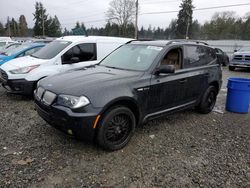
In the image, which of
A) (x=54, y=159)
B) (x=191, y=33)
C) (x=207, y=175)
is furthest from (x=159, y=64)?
(x=191, y=33)

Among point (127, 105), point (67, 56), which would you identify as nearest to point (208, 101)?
point (127, 105)

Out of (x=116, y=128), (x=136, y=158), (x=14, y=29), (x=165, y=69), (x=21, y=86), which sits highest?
(x=14, y=29)

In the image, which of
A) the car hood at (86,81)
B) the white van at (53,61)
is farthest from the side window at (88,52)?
the car hood at (86,81)

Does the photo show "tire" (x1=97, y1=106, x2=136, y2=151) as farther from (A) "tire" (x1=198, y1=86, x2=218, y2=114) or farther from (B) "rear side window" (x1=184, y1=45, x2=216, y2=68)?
(A) "tire" (x1=198, y1=86, x2=218, y2=114)

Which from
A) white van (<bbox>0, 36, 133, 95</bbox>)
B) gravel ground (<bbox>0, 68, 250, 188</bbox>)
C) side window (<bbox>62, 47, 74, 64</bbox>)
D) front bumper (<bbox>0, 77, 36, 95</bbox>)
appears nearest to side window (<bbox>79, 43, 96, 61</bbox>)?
white van (<bbox>0, 36, 133, 95</bbox>)

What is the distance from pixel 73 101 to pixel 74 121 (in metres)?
0.29

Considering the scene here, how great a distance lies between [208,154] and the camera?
3.53 metres

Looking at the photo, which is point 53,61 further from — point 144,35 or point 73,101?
point 144,35

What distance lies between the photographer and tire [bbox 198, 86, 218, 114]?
5.16 m

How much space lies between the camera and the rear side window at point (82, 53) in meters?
6.32

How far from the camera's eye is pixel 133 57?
426 cm

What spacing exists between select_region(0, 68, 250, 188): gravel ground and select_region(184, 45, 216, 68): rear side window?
134cm

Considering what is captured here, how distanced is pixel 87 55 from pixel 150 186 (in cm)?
493

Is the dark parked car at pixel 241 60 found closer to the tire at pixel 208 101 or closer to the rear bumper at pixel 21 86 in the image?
the tire at pixel 208 101
